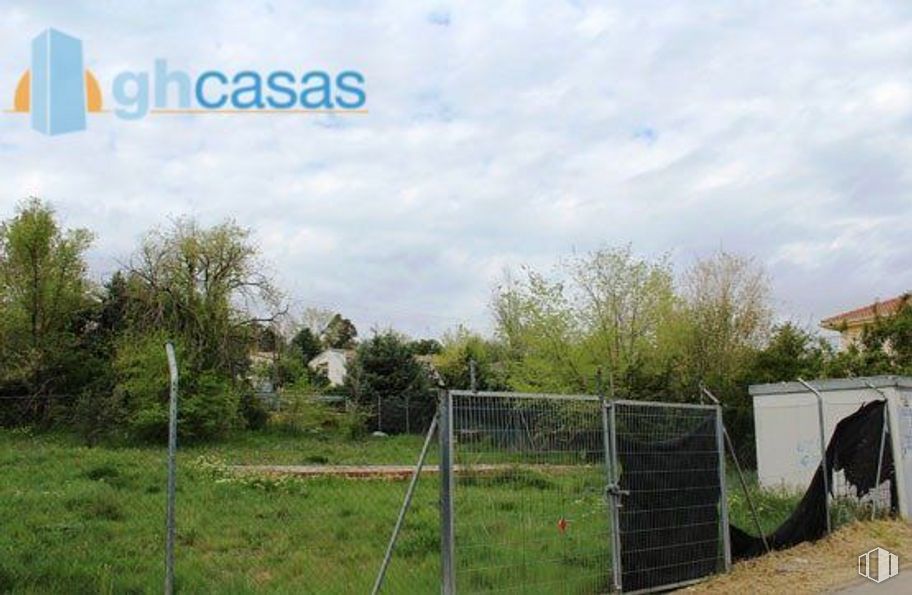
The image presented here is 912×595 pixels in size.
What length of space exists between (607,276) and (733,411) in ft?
28.9

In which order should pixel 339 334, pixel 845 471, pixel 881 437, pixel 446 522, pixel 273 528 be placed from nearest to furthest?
pixel 446 522, pixel 273 528, pixel 845 471, pixel 881 437, pixel 339 334

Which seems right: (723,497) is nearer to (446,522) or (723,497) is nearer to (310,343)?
(446,522)

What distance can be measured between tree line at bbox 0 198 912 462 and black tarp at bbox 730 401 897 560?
6.22 metres

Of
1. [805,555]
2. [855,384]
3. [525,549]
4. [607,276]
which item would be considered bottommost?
[805,555]

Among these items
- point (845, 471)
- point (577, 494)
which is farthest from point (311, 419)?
point (577, 494)

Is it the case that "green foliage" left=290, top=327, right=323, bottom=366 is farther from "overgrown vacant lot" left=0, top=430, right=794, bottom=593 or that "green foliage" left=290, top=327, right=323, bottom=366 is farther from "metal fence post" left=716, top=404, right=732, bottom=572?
"metal fence post" left=716, top=404, right=732, bottom=572

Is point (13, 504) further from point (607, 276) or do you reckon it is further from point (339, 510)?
point (607, 276)

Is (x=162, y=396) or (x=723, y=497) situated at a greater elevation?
(x=162, y=396)

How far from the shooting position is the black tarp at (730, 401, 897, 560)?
11.3 metres

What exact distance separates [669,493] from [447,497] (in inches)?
132

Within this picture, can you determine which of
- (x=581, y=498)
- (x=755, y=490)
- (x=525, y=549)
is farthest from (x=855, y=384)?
(x=525, y=549)

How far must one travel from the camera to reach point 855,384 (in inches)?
573

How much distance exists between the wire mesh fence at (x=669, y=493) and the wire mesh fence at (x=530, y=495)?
1.06 feet

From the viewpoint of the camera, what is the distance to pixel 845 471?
42.5ft
